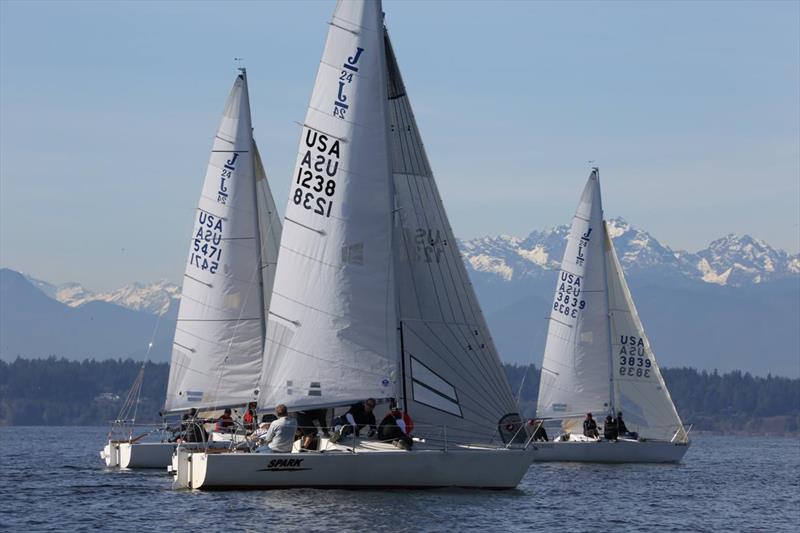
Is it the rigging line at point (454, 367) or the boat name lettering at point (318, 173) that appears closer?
the boat name lettering at point (318, 173)

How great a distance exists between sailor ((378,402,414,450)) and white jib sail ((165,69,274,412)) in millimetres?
15324

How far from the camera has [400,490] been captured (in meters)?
36.7

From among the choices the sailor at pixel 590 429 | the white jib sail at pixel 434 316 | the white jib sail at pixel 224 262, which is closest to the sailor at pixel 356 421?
the white jib sail at pixel 434 316

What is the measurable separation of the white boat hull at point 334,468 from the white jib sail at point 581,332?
27.3 meters

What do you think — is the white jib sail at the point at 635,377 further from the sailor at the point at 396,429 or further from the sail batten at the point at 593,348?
the sailor at the point at 396,429

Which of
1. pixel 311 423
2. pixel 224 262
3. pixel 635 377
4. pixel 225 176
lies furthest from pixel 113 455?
pixel 635 377

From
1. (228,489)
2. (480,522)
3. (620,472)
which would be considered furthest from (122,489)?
(620,472)

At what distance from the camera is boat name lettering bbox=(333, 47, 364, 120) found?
125ft

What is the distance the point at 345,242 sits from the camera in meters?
38.1

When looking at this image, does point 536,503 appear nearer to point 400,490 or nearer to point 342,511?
point 400,490

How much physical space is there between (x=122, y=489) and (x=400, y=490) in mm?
9728

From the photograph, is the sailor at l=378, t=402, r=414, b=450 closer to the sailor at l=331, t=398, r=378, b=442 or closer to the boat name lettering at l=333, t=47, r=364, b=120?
the sailor at l=331, t=398, r=378, b=442

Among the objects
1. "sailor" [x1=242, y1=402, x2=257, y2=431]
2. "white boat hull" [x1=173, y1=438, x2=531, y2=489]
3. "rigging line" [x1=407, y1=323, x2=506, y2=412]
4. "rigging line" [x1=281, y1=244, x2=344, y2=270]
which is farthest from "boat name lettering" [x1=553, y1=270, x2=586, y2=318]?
"white boat hull" [x1=173, y1=438, x2=531, y2=489]

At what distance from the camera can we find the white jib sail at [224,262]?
5206 cm
